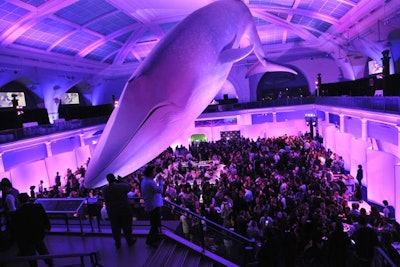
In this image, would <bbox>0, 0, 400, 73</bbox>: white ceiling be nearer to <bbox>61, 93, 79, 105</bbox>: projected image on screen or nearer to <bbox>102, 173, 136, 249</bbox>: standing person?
<bbox>61, 93, 79, 105</bbox>: projected image on screen

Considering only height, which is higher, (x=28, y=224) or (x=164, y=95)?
(x=164, y=95)

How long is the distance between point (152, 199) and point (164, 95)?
1.84m

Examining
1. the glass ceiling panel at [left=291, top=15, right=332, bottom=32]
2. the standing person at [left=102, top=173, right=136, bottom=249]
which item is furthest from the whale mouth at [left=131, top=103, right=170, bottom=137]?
the glass ceiling panel at [left=291, top=15, right=332, bottom=32]

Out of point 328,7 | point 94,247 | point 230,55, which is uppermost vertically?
point 328,7

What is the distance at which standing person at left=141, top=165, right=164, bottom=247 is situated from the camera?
5.11 m

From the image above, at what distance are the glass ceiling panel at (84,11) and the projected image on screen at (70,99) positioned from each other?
11659mm

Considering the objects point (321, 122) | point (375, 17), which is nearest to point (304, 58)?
point (321, 122)

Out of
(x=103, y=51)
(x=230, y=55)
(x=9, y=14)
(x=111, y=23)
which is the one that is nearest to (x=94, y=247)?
(x=230, y=55)

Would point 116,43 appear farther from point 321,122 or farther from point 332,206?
point 332,206

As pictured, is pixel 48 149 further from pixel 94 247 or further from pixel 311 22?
pixel 311 22

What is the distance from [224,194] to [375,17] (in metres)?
16.0

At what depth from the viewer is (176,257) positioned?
5.52 meters

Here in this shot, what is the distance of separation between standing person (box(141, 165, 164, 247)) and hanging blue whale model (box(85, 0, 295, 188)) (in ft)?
1.50

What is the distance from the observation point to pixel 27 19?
739 inches
